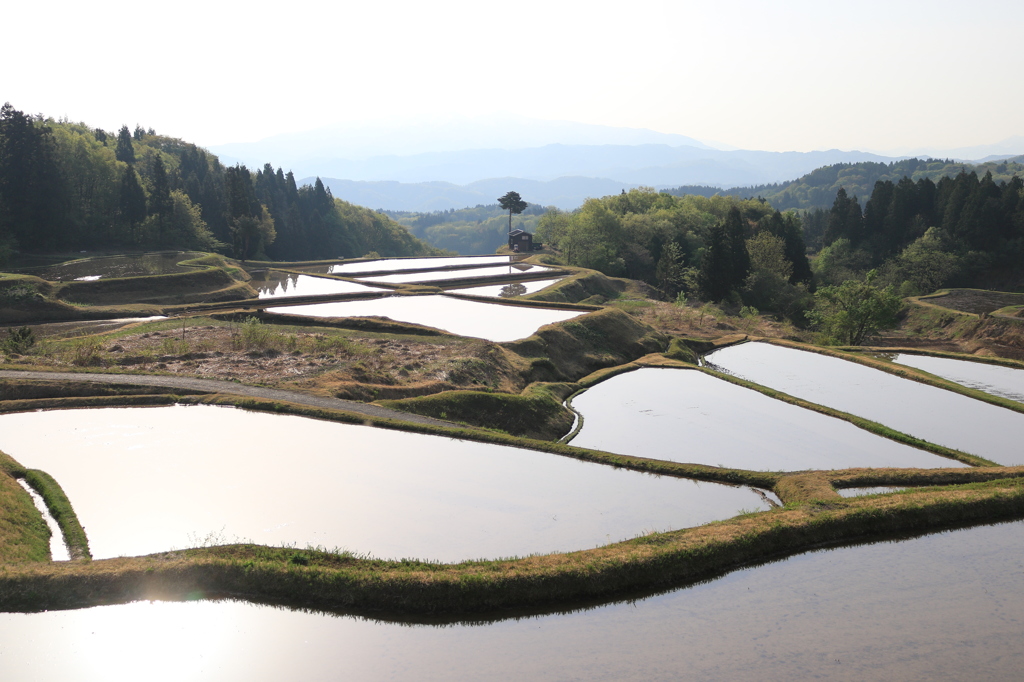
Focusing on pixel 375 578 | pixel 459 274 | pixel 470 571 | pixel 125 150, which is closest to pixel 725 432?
pixel 470 571

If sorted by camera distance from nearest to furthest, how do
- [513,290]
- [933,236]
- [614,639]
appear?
[614,639]
[513,290]
[933,236]

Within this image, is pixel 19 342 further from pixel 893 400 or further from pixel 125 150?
pixel 125 150

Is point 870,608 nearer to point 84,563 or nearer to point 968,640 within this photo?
point 968,640

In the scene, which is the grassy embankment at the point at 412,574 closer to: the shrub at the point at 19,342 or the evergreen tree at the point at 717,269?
the shrub at the point at 19,342

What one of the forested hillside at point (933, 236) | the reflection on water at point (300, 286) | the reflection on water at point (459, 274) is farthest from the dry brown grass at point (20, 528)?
the forested hillside at point (933, 236)

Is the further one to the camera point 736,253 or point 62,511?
point 736,253

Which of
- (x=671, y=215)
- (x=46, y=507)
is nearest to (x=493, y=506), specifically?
(x=46, y=507)
